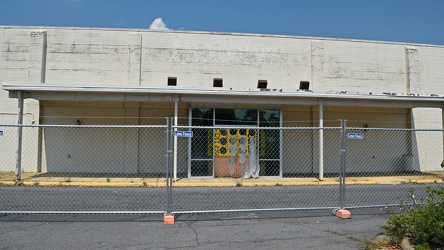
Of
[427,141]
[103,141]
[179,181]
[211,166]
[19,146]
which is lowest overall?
[179,181]

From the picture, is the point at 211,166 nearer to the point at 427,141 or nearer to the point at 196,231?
the point at 196,231

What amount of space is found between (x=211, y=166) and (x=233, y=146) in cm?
137

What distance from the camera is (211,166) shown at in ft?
53.7

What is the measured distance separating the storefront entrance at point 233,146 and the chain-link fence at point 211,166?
46 millimetres

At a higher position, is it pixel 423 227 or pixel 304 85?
pixel 304 85

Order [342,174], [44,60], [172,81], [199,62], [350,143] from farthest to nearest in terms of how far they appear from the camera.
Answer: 1. [350,143]
2. [199,62]
3. [172,81]
4. [44,60]
5. [342,174]

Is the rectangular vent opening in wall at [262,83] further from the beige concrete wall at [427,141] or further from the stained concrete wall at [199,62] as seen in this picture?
the beige concrete wall at [427,141]

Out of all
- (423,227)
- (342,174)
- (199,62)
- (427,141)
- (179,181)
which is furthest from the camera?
(427,141)

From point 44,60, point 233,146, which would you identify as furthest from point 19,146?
point 233,146

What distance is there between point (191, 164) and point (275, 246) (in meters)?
10.7

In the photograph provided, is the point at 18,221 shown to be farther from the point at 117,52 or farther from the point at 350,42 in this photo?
the point at 350,42

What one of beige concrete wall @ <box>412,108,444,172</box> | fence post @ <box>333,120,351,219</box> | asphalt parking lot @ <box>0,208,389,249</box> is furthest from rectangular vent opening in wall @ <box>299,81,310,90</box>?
fence post @ <box>333,120,351,219</box>

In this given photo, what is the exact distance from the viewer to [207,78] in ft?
60.1

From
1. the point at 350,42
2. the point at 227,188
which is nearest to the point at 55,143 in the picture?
the point at 227,188
